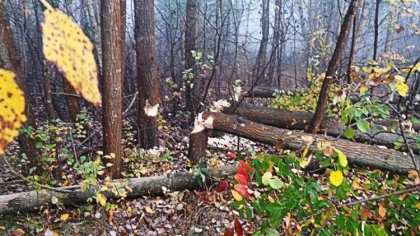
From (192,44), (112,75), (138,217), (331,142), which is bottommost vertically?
(138,217)

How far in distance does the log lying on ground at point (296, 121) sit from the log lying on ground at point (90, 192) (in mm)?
1552

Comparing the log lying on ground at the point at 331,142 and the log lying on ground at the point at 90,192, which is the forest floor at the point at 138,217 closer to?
the log lying on ground at the point at 90,192

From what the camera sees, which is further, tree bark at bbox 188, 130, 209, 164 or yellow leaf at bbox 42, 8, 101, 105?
tree bark at bbox 188, 130, 209, 164

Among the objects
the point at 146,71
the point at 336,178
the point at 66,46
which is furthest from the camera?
the point at 146,71

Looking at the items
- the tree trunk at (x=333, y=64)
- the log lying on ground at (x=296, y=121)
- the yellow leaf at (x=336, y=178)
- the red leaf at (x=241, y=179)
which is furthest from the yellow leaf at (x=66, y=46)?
the log lying on ground at (x=296, y=121)

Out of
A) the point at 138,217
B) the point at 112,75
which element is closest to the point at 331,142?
the point at 138,217

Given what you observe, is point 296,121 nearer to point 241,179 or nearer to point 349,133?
point 349,133

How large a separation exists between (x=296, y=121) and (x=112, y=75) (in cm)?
319

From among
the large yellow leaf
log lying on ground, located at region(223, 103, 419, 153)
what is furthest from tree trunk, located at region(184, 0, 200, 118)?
the large yellow leaf

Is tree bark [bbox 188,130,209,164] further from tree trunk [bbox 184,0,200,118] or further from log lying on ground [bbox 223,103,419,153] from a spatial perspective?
tree trunk [bbox 184,0,200,118]

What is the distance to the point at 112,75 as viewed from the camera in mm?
3584

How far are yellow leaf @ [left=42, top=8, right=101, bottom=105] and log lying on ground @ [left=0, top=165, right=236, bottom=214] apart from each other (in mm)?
2857

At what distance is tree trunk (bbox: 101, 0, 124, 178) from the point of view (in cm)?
339

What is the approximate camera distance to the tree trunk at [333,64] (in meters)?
3.85
